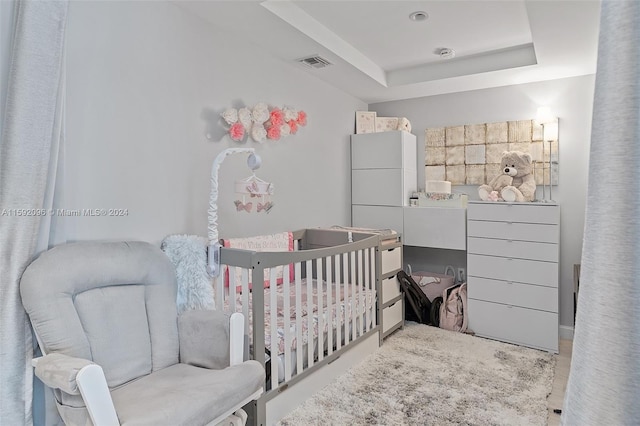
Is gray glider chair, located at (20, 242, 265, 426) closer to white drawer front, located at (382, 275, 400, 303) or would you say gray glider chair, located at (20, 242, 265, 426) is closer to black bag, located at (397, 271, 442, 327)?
white drawer front, located at (382, 275, 400, 303)

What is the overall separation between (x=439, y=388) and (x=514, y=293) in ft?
4.09

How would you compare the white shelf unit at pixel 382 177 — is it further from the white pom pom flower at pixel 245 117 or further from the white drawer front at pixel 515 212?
the white pom pom flower at pixel 245 117

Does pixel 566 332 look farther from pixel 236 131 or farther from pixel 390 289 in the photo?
pixel 236 131

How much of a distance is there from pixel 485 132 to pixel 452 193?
0.65 meters

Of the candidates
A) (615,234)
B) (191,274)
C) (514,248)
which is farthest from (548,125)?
(615,234)

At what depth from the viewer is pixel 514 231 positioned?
3254 mm

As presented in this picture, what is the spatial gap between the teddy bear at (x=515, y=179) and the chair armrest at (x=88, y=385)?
10.2 feet

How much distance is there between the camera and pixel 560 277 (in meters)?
3.55

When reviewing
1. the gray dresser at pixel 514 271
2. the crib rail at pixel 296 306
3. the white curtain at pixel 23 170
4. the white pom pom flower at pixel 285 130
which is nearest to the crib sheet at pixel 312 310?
the crib rail at pixel 296 306

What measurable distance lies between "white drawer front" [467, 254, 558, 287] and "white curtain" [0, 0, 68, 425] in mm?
3058

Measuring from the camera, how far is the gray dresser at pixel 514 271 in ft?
10.3

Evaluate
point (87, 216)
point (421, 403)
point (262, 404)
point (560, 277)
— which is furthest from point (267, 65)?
point (560, 277)

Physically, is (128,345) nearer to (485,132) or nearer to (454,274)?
(454,274)

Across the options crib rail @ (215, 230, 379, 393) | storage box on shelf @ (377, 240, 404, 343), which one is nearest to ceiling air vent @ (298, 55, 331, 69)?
crib rail @ (215, 230, 379, 393)
